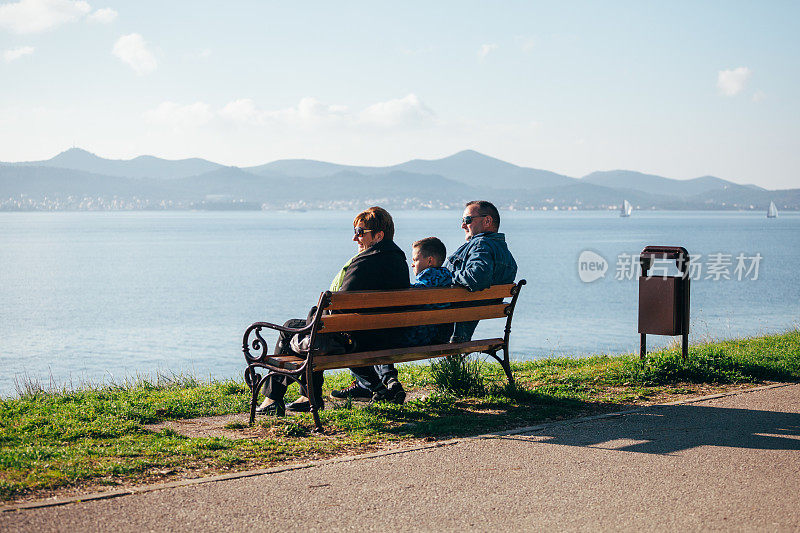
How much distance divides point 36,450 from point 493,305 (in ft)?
11.5

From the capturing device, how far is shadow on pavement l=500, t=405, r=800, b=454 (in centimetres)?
535

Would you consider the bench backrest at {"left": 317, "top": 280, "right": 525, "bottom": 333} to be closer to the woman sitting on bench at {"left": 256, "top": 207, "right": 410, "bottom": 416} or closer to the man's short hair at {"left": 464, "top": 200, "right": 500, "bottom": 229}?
the woman sitting on bench at {"left": 256, "top": 207, "right": 410, "bottom": 416}

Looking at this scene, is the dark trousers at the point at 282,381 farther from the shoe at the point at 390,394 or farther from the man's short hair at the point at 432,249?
the man's short hair at the point at 432,249

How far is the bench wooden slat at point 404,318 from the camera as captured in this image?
588cm

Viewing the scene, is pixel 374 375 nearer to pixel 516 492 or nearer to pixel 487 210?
pixel 487 210

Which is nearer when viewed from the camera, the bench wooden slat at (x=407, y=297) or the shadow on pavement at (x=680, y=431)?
the shadow on pavement at (x=680, y=431)

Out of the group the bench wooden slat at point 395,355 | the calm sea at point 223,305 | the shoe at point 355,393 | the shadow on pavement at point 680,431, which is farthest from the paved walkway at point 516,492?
the calm sea at point 223,305

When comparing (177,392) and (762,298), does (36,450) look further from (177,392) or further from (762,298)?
(762,298)

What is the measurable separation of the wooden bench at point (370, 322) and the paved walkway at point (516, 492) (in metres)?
1.02

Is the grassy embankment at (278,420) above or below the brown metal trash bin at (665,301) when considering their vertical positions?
below

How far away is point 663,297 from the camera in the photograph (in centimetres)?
794

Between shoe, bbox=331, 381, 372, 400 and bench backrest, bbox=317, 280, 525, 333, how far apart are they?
2.90 ft

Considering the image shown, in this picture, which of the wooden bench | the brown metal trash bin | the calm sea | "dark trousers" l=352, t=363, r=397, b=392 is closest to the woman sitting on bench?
the wooden bench

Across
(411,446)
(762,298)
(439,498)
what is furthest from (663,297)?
(762,298)
